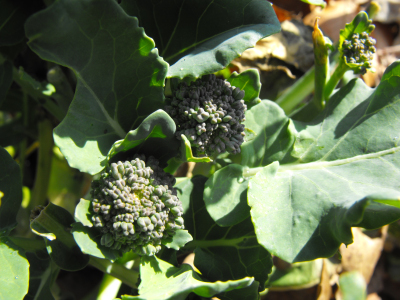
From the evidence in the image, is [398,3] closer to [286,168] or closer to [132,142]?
[286,168]

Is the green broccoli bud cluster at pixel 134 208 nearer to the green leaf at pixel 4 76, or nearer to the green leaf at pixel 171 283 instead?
the green leaf at pixel 171 283

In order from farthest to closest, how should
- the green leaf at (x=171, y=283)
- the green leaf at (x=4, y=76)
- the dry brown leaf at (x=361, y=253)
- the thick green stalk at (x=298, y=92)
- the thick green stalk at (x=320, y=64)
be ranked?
the dry brown leaf at (x=361, y=253) < the thick green stalk at (x=298, y=92) < the green leaf at (x=4, y=76) < the thick green stalk at (x=320, y=64) < the green leaf at (x=171, y=283)

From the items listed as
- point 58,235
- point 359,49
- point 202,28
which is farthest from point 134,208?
point 359,49

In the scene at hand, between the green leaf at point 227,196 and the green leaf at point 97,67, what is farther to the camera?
the green leaf at point 227,196

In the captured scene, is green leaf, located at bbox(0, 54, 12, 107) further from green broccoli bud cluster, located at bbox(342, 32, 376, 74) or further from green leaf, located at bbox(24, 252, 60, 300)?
green broccoli bud cluster, located at bbox(342, 32, 376, 74)

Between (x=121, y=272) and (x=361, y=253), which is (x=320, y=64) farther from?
(x=361, y=253)

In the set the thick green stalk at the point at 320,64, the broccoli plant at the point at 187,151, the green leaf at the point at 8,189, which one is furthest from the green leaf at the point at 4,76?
the thick green stalk at the point at 320,64
